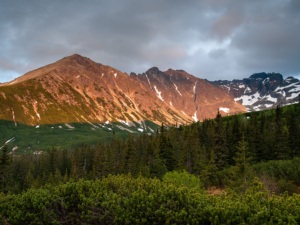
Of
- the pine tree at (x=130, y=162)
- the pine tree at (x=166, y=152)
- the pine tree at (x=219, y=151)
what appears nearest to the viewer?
the pine tree at (x=219, y=151)

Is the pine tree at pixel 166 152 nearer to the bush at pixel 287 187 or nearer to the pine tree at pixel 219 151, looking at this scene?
the pine tree at pixel 219 151

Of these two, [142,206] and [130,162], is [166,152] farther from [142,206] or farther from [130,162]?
[142,206]

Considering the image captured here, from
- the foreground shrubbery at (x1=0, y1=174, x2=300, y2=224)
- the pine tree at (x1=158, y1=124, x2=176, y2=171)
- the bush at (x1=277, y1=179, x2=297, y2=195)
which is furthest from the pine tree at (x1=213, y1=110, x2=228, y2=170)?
the foreground shrubbery at (x1=0, y1=174, x2=300, y2=224)

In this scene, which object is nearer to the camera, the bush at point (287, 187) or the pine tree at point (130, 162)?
the bush at point (287, 187)

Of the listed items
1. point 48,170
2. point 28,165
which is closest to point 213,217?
point 48,170

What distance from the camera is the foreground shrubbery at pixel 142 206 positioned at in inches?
277

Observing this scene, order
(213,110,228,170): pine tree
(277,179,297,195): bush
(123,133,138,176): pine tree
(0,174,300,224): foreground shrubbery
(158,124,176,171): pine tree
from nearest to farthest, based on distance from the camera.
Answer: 1. (0,174,300,224): foreground shrubbery
2. (277,179,297,195): bush
3. (213,110,228,170): pine tree
4. (158,124,176,171): pine tree
5. (123,133,138,176): pine tree

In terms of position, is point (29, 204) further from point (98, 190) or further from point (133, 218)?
point (133, 218)

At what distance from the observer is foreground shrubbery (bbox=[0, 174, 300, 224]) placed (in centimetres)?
704

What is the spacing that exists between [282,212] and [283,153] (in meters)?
44.3

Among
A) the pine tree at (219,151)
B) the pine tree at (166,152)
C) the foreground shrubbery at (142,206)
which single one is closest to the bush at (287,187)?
the foreground shrubbery at (142,206)

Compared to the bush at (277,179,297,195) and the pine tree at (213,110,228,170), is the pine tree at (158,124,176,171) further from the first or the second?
the bush at (277,179,297,195)

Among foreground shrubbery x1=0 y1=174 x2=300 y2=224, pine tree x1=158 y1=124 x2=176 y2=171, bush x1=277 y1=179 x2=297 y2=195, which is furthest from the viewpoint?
pine tree x1=158 y1=124 x2=176 y2=171

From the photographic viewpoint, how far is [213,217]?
24.1 feet
